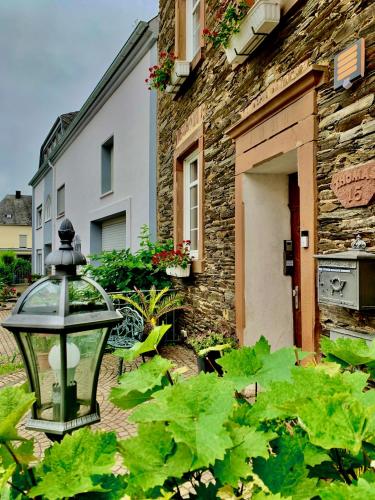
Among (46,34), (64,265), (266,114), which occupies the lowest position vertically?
(64,265)

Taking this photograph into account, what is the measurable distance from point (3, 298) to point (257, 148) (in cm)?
1507

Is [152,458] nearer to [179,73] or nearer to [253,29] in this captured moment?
[253,29]

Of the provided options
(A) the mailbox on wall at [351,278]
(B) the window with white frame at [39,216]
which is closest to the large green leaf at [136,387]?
(A) the mailbox on wall at [351,278]

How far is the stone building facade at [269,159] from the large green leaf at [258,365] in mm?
2298

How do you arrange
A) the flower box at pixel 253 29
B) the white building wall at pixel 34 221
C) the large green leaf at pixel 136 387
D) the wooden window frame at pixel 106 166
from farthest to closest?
the white building wall at pixel 34 221 → the wooden window frame at pixel 106 166 → the flower box at pixel 253 29 → the large green leaf at pixel 136 387

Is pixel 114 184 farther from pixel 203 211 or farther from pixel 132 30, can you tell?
pixel 203 211

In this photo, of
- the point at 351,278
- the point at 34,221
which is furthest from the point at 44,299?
the point at 34,221

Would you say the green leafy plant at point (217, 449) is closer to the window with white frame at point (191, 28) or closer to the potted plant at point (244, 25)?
the potted plant at point (244, 25)

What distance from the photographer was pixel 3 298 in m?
16.8

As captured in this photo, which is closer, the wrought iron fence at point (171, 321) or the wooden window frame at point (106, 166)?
the wrought iron fence at point (171, 321)

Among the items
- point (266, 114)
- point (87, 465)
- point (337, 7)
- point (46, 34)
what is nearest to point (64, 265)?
point (87, 465)

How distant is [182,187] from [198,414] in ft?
22.4

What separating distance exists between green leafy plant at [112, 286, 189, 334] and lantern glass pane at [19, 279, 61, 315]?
15.9 ft

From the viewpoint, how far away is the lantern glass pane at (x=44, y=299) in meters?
1.44
